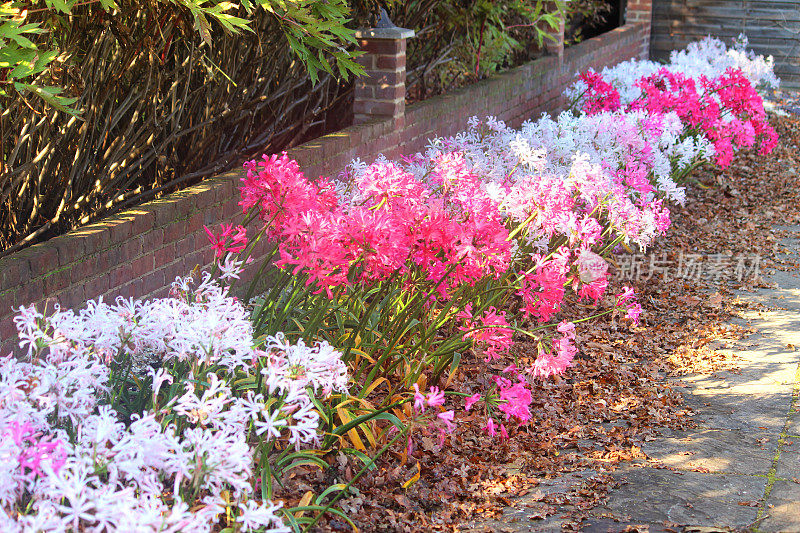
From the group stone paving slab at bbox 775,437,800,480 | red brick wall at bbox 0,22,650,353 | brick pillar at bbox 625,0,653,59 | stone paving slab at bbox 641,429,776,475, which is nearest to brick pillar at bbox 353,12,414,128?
red brick wall at bbox 0,22,650,353

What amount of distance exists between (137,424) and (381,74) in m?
4.13

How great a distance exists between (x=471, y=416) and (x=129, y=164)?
2.18 meters

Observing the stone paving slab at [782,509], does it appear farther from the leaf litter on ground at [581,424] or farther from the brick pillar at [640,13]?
the brick pillar at [640,13]

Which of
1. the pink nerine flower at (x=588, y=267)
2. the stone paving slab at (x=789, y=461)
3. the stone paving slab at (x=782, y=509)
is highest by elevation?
the pink nerine flower at (x=588, y=267)

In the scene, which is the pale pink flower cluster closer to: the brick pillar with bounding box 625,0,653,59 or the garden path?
the garden path

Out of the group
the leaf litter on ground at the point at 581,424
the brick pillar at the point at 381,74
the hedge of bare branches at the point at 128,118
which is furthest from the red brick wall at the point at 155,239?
the leaf litter on ground at the point at 581,424

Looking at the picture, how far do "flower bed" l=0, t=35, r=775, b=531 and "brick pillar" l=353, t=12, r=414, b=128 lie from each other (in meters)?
0.54

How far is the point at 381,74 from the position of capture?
5.92 meters

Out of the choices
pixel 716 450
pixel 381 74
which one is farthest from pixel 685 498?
pixel 381 74

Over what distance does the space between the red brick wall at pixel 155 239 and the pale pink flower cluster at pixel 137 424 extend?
0.50 m

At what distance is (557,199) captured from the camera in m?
4.12

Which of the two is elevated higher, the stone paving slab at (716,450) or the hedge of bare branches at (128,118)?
the hedge of bare branches at (128,118)

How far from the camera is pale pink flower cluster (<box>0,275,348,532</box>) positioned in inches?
80.9

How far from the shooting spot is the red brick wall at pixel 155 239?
10.6ft
